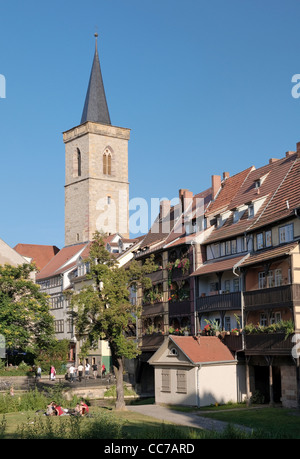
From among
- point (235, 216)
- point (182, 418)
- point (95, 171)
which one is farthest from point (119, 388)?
point (95, 171)

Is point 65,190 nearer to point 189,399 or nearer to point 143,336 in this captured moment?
point 143,336

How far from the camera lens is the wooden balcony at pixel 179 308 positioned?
153 feet

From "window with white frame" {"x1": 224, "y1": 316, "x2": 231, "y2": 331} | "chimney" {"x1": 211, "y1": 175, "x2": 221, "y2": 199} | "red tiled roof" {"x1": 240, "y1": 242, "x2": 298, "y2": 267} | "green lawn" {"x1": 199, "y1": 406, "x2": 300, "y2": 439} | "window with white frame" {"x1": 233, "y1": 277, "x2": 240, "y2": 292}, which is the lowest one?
"green lawn" {"x1": 199, "y1": 406, "x2": 300, "y2": 439}

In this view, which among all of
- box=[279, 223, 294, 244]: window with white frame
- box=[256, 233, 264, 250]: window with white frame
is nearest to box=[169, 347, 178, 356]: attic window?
box=[256, 233, 264, 250]: window with white frame

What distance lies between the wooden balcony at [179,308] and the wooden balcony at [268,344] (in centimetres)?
810

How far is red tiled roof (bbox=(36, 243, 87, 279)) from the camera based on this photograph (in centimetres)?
8466

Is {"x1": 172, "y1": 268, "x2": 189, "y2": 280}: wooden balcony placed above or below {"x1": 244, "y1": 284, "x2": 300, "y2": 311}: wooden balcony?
above

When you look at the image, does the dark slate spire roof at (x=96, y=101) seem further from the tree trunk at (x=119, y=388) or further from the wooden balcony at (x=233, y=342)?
the tree trunk at (x=119, y=388)

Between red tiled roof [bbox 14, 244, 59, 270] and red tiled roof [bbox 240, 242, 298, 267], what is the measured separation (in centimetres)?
6293

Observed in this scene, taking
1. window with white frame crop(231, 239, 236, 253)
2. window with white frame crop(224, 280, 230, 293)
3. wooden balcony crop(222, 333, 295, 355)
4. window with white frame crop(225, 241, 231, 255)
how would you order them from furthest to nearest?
window with white frame crop(225, 241, 231, 255) → window with white frame crop(224, 280, 230, 293) → window with white frame crop(231, 239, 236, 253) → wooden balcony crop(222, 333, 295, 355)

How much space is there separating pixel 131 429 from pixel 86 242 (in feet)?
222

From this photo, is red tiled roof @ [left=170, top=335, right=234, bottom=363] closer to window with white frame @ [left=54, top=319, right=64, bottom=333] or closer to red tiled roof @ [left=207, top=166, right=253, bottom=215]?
red tiled roof @ [left=207, top=166, right=253, bottom=215]

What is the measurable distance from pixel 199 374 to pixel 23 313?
2322 centimetres

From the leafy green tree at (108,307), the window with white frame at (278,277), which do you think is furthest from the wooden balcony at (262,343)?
the leafy green tree at (108,307)
